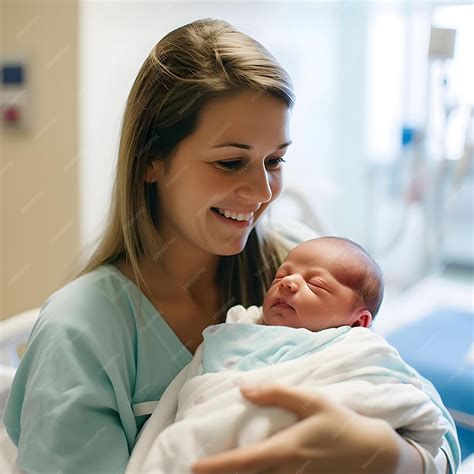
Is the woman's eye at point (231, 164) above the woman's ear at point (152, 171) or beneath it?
above

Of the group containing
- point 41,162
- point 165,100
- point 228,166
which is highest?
point 165,100

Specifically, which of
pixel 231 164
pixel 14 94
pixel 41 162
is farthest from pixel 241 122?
pixel 14 94

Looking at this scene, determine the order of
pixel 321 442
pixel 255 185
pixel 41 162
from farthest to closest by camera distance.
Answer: pixel 41 162 < pixel 255 185 < pixel 321 442

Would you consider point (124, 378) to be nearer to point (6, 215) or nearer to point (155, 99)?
point (155, 99)

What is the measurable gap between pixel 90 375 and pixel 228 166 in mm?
404

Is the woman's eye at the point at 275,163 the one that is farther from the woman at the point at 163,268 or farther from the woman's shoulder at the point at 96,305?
the woman's shoulder at the point at 96,305

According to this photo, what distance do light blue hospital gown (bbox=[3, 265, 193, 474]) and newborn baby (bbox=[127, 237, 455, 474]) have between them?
0.06m

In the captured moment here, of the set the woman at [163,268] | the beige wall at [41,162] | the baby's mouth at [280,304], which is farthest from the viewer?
the beige wall at [41,162]

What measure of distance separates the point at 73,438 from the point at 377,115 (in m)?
2.09

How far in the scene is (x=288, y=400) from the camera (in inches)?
36.8

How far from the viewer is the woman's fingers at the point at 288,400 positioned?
93cm

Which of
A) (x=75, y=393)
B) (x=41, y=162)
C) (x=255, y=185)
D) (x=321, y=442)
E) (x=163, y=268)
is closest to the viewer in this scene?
(x=321, y=442)

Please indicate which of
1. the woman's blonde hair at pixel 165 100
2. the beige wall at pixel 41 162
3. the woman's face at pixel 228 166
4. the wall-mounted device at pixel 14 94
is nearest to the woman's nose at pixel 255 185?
the woman's face at pixel 228 166

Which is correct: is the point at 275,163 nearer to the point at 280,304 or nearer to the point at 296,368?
the point at 280,304
